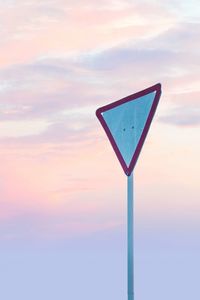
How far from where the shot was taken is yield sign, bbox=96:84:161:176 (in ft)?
41.3

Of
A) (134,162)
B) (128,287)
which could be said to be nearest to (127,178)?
(134,162)

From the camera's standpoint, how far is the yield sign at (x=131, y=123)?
12578mm

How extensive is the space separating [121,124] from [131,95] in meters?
0.31

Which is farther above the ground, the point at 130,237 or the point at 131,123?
the point at 131,123

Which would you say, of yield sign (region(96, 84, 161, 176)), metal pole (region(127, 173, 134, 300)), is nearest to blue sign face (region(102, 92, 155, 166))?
yield sign (region(96, 84, 161, 176))

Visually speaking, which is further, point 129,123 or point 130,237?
point 129,123

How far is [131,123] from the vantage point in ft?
41.7

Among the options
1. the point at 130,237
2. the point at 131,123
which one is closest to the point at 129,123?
the point at 131,123

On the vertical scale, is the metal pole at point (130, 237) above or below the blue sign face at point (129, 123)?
below

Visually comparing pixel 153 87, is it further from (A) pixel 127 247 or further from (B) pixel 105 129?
(A) pixel 127 247

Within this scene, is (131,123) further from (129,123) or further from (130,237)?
(130,237)

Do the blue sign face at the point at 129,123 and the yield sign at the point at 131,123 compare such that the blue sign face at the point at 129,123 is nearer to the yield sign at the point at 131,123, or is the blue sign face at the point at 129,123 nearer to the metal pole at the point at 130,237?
the yield sign at the point at 131,123

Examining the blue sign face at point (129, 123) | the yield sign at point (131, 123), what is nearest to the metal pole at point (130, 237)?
the yield sign at point (131, 123)

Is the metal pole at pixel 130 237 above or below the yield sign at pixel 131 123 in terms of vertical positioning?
below
